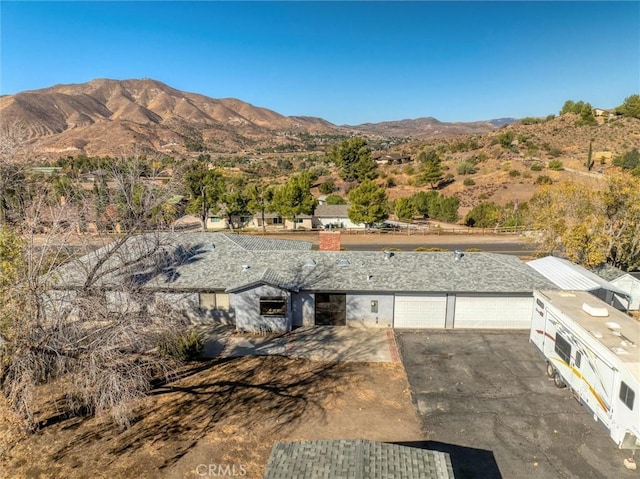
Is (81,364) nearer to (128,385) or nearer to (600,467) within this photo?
(128,385)

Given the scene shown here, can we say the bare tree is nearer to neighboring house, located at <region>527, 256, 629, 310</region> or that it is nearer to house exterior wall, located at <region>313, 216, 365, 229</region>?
neighboring house, located at <region>527, 256, 629, 310</region>

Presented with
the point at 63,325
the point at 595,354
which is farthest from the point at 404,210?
the point at 63,325

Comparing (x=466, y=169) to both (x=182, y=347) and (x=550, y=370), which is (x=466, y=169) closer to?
(x=550, y=370)

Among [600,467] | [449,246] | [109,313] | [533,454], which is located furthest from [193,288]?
[449,246]

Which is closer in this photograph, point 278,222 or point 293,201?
point 293,201

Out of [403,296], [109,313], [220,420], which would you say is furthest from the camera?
[403,296]

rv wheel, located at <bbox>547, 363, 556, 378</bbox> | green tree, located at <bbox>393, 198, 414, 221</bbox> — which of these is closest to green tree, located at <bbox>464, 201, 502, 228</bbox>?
green tree, located at <bbox>393, 198, 414, 221</bbox>
